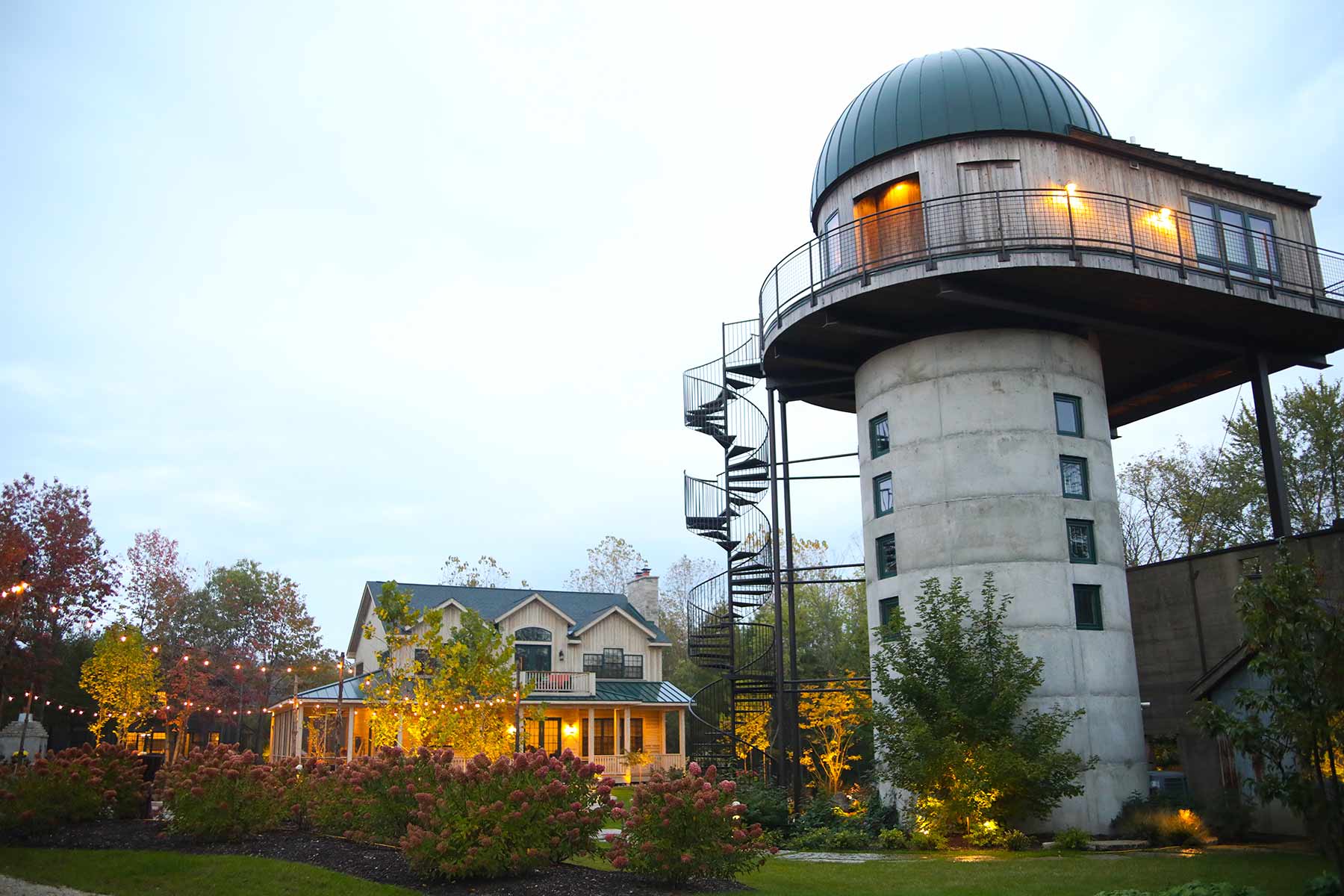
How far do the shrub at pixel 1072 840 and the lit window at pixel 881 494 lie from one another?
6.93 m

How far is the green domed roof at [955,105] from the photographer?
2006 cm

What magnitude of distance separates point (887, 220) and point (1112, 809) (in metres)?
11.9

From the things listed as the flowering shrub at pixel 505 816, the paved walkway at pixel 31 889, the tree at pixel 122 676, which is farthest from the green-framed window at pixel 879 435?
the tree at pixel 122 676

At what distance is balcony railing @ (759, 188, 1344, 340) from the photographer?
18.8 m

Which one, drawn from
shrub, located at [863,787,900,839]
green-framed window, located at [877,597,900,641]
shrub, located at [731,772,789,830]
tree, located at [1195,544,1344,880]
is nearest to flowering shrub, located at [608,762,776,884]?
tree, located at [1195,544,1344,880]

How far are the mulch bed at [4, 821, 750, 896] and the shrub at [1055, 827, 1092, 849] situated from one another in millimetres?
7610

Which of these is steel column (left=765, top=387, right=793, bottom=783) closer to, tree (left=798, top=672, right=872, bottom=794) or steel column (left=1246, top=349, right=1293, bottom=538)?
tree (left=798, top=672, right=872, bottom=794)

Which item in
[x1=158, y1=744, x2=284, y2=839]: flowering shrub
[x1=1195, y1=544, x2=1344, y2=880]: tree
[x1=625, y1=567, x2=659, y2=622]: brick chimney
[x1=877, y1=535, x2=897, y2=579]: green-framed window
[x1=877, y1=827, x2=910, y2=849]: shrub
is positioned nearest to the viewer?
[x1=1195, y1=544, x2=1344, y2=880]: tree

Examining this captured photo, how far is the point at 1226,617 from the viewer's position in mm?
20281

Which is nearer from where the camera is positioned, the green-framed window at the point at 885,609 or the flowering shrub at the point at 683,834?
the flowering shrub at the point at 683,834

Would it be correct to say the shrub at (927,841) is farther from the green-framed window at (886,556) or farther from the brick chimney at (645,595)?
the brick chimney at (645,595)

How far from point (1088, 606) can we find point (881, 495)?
4.51 meters

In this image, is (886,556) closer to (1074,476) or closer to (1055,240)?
(1074,476)

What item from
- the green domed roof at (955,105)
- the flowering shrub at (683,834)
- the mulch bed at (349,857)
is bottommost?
the mulch bed at (349,857)
